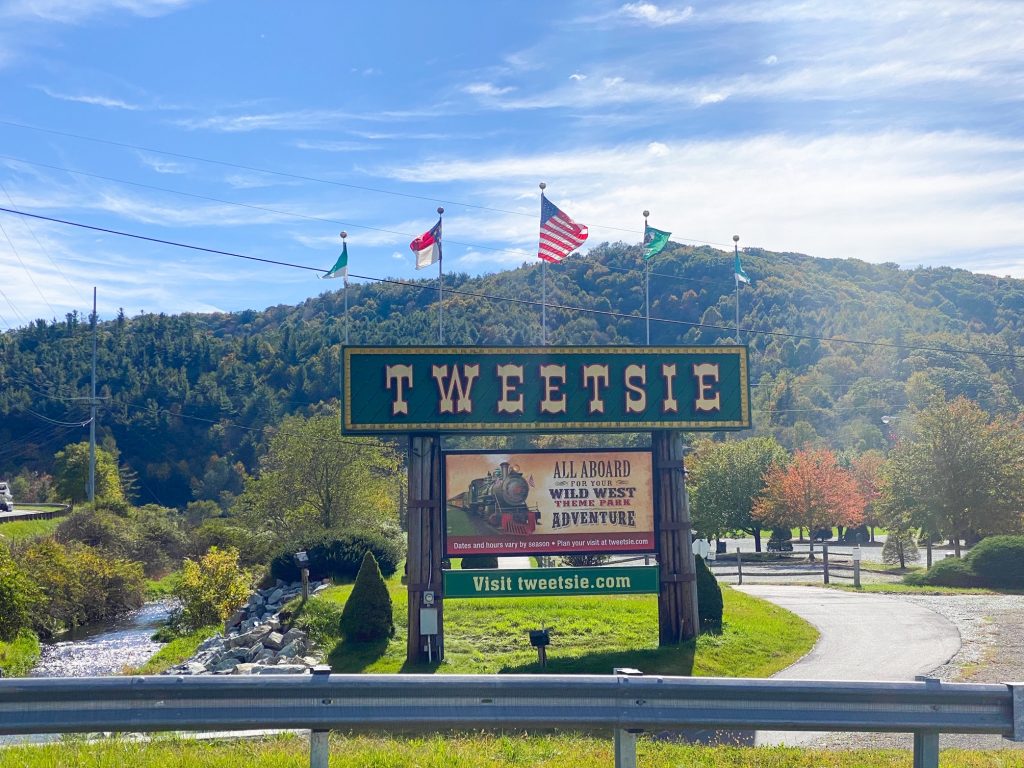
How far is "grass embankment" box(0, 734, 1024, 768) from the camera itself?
25.7ft

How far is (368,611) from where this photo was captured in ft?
68.4

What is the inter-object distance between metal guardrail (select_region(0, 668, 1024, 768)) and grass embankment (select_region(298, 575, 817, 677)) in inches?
410

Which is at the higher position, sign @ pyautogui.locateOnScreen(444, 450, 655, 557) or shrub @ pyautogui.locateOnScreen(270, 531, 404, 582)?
sign @ pyautogui.locateOnScreen(444, 450, 655, 557)

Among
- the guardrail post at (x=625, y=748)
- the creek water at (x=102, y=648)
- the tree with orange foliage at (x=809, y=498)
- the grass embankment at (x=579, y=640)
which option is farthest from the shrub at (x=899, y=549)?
the guardrail post at (x=625, y=748)

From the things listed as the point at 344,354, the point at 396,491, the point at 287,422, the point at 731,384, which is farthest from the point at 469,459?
the point at 396,491

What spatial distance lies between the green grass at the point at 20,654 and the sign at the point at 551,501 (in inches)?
562

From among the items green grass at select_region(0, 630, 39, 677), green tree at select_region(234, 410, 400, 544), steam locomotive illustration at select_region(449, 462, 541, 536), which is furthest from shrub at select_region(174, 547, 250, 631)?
steam locomotive illustration at select_region(449, 462, 541, 536)

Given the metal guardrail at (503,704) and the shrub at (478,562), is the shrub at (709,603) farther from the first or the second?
the metal guardrail at (503,704)

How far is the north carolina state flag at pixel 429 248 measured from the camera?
71.1 feet

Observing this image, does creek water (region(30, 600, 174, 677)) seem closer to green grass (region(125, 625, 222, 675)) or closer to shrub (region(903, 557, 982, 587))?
green grass (region(125, 625, 222, 675))

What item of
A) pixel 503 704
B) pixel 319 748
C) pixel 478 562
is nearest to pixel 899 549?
pixel 478 562

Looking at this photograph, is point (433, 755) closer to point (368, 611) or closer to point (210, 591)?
point (368, 611)

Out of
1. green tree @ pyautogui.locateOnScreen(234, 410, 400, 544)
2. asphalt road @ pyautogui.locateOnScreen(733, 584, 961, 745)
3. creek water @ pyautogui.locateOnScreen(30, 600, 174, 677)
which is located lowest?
creek water @ pyautogui.locateOnScreen(30, 600, 174, 677)

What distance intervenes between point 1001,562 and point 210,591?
27.2 meters
